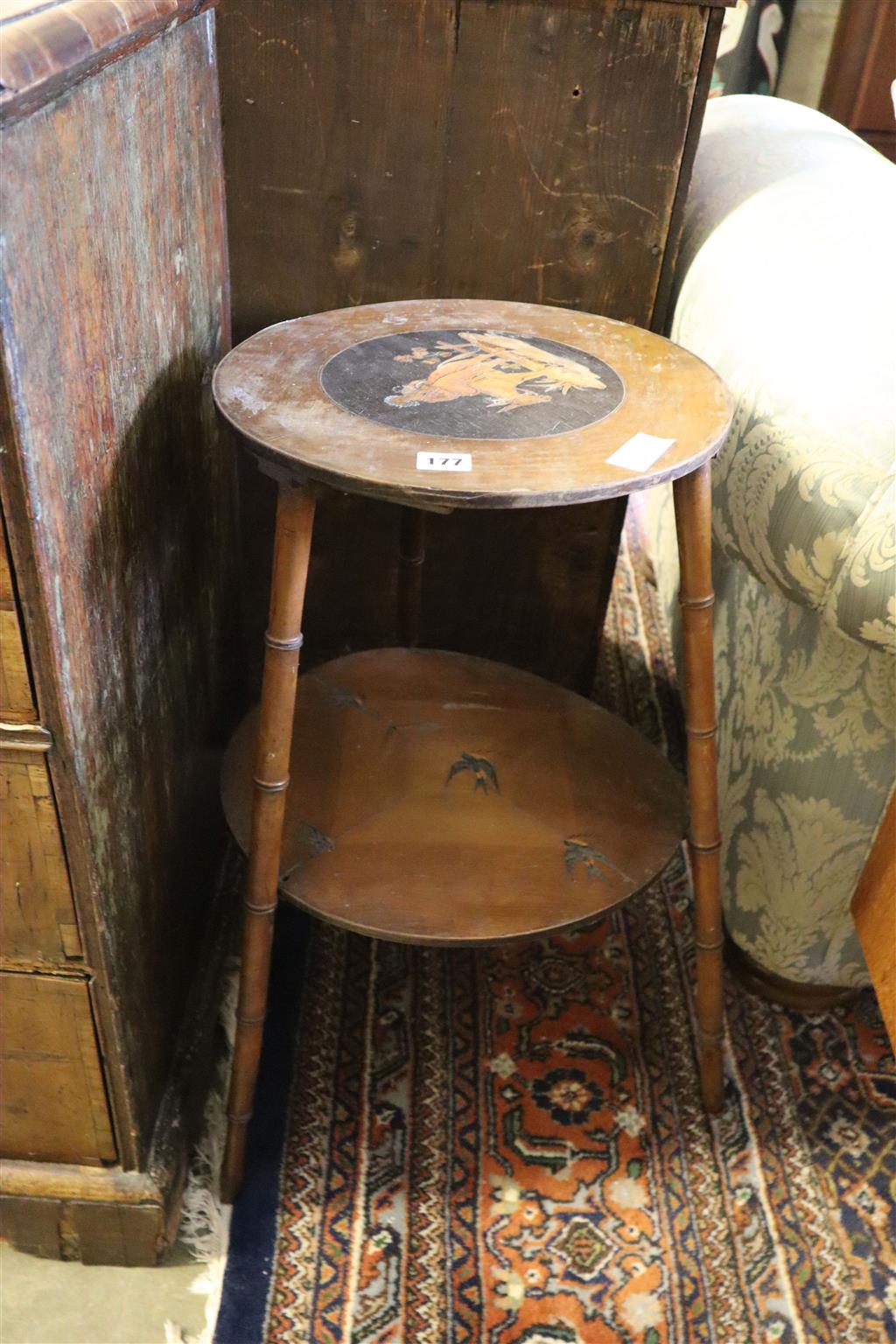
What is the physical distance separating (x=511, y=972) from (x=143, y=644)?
1.92 feet

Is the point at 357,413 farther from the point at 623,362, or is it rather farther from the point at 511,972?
the point at 511,972

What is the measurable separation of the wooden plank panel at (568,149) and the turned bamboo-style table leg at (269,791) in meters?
0.42

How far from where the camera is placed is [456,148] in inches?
41.8

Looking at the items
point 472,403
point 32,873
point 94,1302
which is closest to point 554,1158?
point 94,1302

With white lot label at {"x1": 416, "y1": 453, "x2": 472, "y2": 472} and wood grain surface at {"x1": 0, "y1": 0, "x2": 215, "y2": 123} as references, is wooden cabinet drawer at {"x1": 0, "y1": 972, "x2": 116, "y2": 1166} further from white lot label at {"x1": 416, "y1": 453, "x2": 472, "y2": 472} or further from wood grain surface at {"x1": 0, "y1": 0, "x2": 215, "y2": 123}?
wood grain surface at {"x1": 0, "y1": 0, "x2": 215, "y2": 123}

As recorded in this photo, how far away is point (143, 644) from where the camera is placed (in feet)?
2.75

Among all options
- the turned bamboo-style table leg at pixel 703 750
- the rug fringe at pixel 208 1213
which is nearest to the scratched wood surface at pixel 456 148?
the turned bamboo-style table leg at pixel 703 750

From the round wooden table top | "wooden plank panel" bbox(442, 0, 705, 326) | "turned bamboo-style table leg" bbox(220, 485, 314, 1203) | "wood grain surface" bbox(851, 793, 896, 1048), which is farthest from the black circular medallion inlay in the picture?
"wood grain surface" bbox(851, 793, 896, 1048)

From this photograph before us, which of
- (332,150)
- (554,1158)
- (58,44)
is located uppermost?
(58,44)

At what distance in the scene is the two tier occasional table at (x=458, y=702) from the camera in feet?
2.46

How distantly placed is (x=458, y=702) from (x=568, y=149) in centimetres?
53

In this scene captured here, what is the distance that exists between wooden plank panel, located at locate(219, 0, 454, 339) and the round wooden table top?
6.1 inches

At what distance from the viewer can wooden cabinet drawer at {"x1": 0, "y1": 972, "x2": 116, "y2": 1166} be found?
812mm

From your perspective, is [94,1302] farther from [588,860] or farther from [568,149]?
[568,149]
